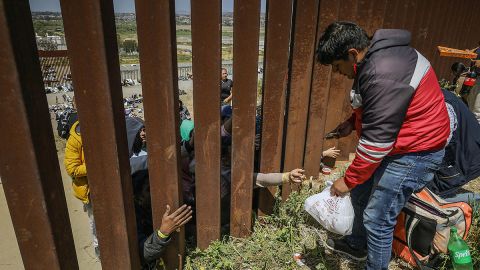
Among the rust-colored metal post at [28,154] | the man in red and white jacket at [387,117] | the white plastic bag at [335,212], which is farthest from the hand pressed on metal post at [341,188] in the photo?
the rust-colored metal post at [28,154]

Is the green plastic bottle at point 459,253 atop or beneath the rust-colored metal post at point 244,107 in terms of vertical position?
beneath

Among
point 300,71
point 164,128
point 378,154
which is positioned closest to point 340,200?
point 378,154

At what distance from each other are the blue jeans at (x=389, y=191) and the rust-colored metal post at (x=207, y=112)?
1056 mm

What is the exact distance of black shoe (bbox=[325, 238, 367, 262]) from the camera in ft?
9.09

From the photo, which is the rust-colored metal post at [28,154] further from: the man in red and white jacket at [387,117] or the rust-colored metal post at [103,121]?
the man in red and white jacket at [387,117]

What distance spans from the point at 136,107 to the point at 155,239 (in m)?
8.42

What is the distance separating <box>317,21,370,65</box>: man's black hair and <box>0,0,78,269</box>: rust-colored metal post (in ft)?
4.89

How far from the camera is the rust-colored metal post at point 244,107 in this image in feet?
7.11

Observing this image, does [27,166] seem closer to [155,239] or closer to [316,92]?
[155,239]

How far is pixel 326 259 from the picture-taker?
110 inches

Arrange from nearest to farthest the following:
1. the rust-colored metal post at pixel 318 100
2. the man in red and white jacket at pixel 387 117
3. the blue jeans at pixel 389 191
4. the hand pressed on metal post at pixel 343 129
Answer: the man in red and white jacket at pixel 387 117 → the blue jeans at pixel 389 191 → the hand pressed on metal post at pixel 343 129 → the rust-colored metal post at pixel 318 100

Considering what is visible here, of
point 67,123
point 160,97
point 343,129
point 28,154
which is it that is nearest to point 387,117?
point 343,129

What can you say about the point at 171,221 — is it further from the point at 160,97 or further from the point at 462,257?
the point at 462,257

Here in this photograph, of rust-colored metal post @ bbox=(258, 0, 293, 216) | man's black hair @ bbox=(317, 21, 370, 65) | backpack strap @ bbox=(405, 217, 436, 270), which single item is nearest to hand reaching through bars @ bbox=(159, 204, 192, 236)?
Result: rust-colored metal post @ bbox=(258, 0, 293, 216)
